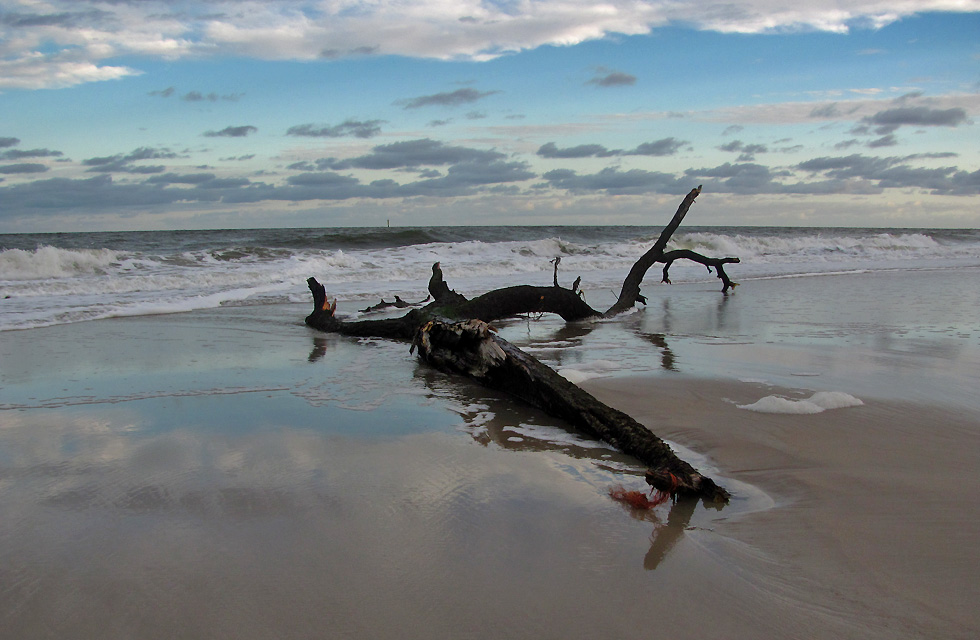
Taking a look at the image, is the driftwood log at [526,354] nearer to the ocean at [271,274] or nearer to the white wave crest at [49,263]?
the ocean at [271,274]

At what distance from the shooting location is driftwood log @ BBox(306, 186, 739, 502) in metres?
3.33

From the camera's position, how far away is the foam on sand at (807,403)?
14.4ft

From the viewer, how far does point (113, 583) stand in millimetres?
2328

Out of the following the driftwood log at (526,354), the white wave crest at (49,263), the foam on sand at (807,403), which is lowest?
the foam on sand at (807,403)

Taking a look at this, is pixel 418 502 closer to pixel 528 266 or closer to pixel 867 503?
pixel 867 503

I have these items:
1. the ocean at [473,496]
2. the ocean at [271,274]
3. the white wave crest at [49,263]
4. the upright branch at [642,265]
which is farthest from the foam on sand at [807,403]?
the white wave crest at [49,263]

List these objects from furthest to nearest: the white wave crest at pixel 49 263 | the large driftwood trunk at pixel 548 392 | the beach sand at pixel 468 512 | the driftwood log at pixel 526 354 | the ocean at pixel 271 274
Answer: the white wave crest at pixel 49 263 → the ocean at pixel 271 274 → the driftwood log at pixel 526 354 → the large driftwood trunk at pixel 548 392 → the beach sand at pixel 468 512

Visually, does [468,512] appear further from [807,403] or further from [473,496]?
[807,403]

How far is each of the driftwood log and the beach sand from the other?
13cm

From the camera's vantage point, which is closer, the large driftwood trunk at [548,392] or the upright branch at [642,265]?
the large driftwood trunk at [548,392]

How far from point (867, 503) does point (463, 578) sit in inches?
74.3

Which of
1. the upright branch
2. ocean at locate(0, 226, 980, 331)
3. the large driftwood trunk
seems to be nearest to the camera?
the large driftwood trunk

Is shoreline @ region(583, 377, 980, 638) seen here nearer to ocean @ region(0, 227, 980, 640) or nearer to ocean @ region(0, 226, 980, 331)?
ocean @ region(0, 227, 980, 640)

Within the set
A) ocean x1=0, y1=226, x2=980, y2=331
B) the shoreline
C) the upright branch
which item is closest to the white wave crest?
ocean x1=0, y1=226, x2=980, y2=331
